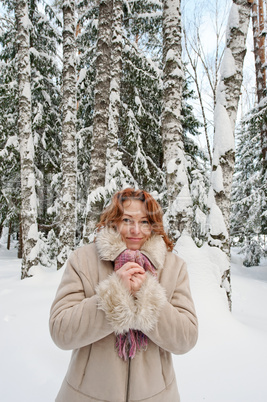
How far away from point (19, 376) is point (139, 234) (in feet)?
7.35

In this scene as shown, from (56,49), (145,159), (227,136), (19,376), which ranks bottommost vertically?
(19,376)

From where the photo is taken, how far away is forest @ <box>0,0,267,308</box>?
4.11 metres

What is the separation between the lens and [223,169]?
4.05m

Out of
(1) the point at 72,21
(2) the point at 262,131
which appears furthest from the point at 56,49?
(2) the point at 262,131

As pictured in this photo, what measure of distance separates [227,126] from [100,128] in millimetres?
3226

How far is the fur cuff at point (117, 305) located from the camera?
3.81 ft

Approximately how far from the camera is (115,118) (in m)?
6.86

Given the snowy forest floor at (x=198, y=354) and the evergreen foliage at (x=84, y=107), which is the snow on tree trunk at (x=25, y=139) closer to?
the evergreen foliage at (x=84, y=107)

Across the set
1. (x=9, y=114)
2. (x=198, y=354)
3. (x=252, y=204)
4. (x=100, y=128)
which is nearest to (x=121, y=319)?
(x=198, y=354)

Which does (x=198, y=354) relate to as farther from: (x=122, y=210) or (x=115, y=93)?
(x=115, y=93)

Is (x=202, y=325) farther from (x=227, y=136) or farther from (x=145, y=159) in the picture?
(x=145, y=159)

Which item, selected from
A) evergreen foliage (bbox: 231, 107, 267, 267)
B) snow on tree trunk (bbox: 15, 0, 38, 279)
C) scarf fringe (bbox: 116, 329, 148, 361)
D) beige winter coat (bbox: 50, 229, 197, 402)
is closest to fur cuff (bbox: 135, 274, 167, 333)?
beige winter coat (bbox: 50, 229, 197, 402)

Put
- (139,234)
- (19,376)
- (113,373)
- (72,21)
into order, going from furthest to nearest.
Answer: (72,21)
(19,376)
(139,234)
(113,373)

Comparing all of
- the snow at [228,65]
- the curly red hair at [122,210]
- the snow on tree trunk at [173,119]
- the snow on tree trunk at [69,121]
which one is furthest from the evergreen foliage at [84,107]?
the curly red hair at [122,210]
